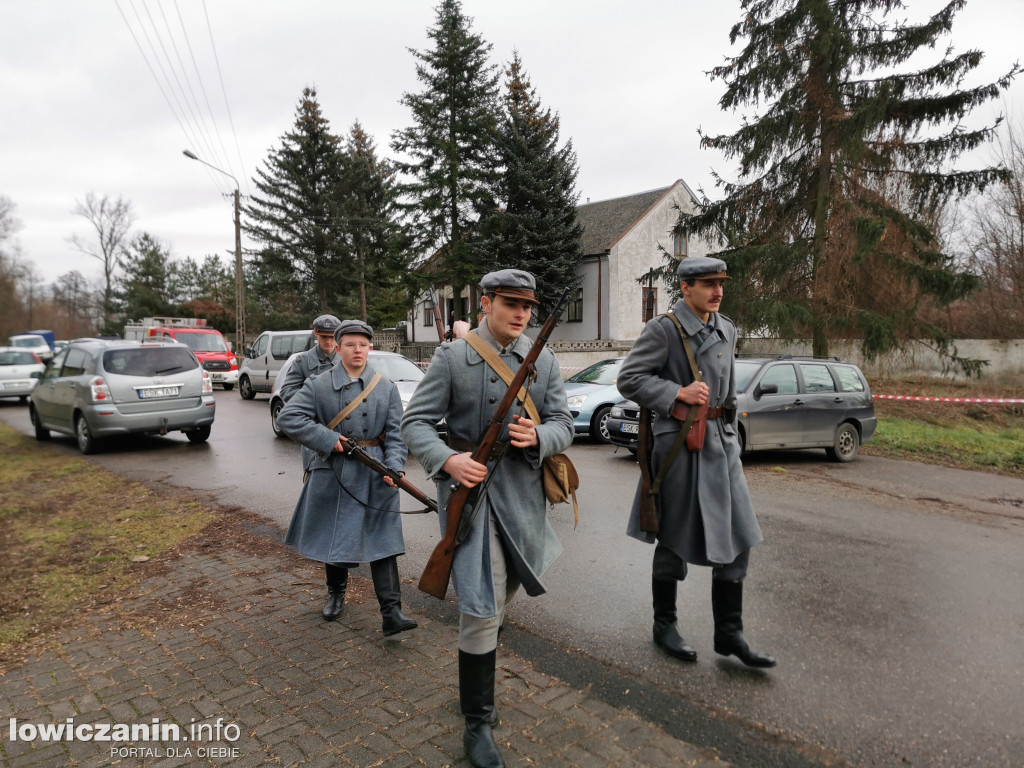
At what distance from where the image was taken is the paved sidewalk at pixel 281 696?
9.16 feet

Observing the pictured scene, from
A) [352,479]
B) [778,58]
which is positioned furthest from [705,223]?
[352,479]

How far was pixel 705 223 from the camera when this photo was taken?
1966cm

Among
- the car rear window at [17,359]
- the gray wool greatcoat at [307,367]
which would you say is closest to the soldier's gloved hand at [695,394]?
the gray wool greatcoat at [307,367]

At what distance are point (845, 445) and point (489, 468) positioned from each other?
31.7 ft

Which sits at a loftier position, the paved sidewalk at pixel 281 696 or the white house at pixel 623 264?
the white house at pixel 623 264

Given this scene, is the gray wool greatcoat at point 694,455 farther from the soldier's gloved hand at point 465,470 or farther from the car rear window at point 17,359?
the car rear window at point 17,359

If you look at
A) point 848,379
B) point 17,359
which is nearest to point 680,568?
point 848,379

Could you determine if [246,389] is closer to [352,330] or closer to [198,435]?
[198,435]

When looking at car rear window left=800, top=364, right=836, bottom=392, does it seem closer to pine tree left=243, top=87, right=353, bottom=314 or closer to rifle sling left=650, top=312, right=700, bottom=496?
rifle sling left=650, top=312, right=700, bottom=496

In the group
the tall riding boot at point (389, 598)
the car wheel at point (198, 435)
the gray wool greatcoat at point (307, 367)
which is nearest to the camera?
the tall riding boot at point (389, 598)

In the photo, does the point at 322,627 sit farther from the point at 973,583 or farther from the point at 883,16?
the point at 883,16

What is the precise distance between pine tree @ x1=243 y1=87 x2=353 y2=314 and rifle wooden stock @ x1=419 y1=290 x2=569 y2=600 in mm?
38764

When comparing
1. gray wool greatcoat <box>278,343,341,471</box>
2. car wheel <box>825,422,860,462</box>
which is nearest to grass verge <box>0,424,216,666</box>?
gray wool greatcoat <box>278,343,341,471</box>

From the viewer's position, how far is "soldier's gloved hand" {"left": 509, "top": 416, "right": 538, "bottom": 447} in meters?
2.68
